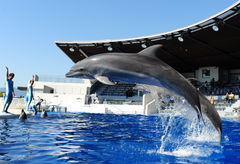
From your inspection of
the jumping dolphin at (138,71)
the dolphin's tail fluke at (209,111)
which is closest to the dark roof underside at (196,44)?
the jumping dolphin at (138,71)

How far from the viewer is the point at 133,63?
3.37m

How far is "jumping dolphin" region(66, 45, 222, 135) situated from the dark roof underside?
12.6 meters

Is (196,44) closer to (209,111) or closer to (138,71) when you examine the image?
(209,111)

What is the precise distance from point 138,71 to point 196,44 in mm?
19919

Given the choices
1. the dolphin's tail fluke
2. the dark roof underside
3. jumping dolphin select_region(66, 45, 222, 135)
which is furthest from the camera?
the dark roof underside

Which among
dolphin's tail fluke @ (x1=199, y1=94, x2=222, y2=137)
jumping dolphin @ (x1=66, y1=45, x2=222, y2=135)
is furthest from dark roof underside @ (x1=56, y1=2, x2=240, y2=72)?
dolphin's tail fluke @ (x1=199, y1=94, x2=222, y2=137)

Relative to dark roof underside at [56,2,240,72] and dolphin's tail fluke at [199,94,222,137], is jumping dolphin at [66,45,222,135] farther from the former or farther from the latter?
dark roof underside at [56,2,240,72]

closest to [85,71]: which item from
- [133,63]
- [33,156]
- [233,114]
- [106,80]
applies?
[106,80]

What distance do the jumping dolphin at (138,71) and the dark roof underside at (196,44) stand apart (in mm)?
12603

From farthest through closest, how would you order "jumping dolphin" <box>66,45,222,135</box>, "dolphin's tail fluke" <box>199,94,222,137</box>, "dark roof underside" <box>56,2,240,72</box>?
1. "dark roof underside" <box>56,2,240,72</box>
2. "dolphin's tail fluke" <box>199,94,222,137</box>
3. "jumping dolphin" <box>66,45,222,135</box>

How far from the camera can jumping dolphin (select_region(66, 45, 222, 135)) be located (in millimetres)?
3350

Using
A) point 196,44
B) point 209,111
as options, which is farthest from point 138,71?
point 196,44

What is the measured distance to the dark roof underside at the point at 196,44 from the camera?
700 inches

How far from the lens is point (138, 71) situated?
334 centimetres
